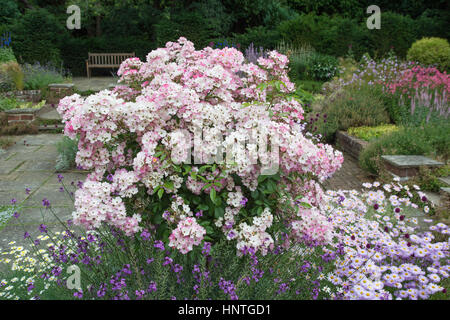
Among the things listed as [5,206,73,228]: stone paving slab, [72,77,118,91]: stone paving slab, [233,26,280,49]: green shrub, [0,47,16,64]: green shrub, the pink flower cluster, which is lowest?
[5,206,73,228]: stone paving slab

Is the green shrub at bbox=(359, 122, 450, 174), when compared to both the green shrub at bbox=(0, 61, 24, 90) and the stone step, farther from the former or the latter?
the green shrub at bbox=(0, 61, 24, 90)

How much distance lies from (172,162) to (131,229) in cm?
44

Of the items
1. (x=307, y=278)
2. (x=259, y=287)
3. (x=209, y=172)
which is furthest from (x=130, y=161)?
(x=307, y=278)

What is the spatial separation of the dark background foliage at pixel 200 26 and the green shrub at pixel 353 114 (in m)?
5.40

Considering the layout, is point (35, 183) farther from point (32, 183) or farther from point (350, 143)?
point (350, 143)

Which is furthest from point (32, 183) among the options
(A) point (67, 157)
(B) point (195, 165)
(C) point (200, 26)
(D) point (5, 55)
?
(C) point (200, 26)

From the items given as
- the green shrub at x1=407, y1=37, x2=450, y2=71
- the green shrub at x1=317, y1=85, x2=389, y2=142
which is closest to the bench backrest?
the green shrub at x1=407, y1=37, x2=450, y2=71

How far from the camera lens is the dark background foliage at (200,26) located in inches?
512

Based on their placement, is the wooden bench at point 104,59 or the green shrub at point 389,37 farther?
the wooden bench at point 104,59

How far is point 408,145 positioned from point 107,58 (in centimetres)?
1278

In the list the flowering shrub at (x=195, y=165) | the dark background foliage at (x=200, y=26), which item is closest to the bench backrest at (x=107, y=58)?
the dark background foliage at (x=200, y=26)

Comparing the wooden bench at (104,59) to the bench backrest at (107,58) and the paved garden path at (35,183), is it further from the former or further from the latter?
the paved garden path at (35,183)

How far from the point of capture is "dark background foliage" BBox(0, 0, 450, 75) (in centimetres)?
1300
